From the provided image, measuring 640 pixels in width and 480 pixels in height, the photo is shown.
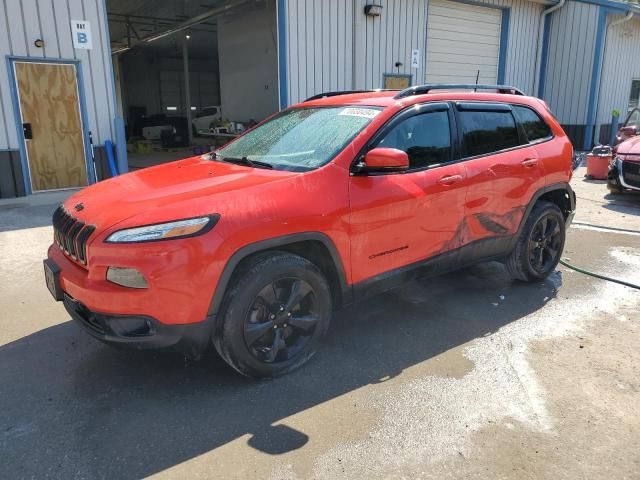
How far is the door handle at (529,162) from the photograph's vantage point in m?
4.48

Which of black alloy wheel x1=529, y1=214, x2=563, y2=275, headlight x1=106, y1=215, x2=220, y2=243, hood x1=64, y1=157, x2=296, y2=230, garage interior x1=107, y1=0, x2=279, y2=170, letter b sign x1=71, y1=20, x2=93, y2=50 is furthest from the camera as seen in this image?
garage interior x1=107, y1=0, x2=279, y2=170

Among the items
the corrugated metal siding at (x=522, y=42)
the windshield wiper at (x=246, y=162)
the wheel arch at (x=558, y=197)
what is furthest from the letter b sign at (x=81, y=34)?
the corrugated metal siding at (x=522, y=42)

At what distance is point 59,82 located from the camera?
29.5ft

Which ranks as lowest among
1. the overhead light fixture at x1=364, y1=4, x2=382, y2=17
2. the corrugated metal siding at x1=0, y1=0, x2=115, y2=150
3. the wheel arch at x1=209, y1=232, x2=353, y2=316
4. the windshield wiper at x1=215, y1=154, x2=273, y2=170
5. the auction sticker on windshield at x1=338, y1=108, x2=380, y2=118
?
the wheel arch at x1=209, y1=232, x2=353, y2=316

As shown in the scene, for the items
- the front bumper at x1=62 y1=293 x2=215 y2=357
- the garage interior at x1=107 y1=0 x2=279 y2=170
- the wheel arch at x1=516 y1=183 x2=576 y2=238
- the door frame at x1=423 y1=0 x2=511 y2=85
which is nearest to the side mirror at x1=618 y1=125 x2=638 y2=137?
the door frame at x1=423 y1=0 x2=511 y2=85

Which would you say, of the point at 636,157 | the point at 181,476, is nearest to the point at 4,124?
the point at 181,476

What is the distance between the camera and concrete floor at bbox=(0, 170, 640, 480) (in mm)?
2553

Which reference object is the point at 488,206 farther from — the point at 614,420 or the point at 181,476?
the point at 181,476

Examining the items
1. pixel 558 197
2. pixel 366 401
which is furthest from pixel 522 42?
pixel 366 401

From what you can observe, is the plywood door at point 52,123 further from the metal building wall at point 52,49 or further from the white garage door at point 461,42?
the white garage door at point 461,42

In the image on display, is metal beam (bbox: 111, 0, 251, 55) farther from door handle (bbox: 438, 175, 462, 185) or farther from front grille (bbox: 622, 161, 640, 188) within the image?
door handle (bbox: 438, 175, 462, 185)

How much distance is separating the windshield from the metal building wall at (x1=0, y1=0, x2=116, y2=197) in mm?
6118

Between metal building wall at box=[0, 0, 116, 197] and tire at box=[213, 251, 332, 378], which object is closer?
tire at box=[213, 251, 332, 378]

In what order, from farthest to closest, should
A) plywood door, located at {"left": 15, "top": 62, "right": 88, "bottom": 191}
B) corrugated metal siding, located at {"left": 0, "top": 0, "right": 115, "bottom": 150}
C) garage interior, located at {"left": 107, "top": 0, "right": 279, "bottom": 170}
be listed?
garage interior, located at {"left": 107, "top": 0, "right": 279, "bottom": 170}, plywood door, located at {"left": 15, "top": 62, "right": 88, "bottom": 191}, corrugated metal siding, located at {"left": 0, "top": 0, "right": 115, "bottom": 150}
